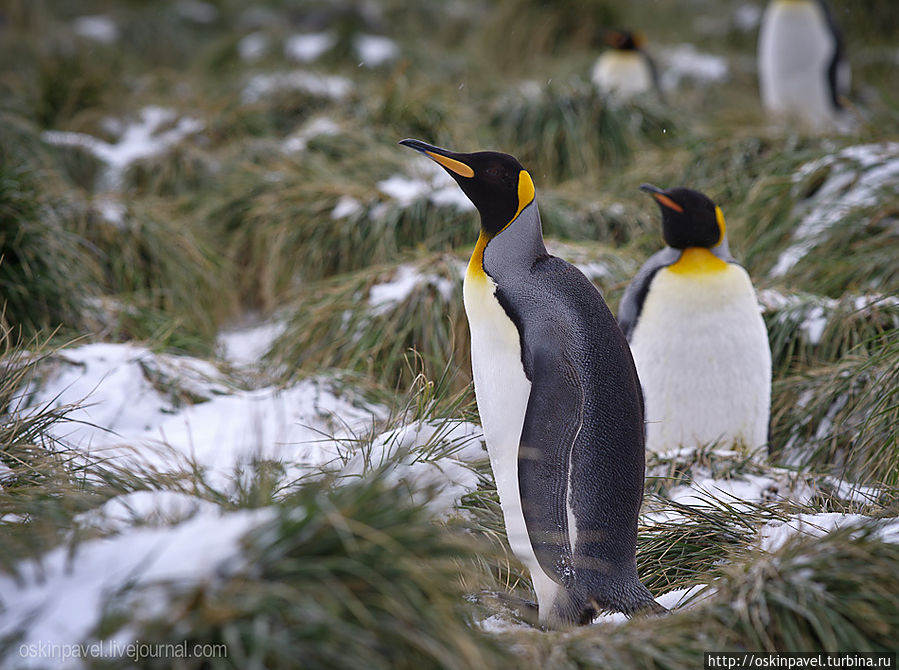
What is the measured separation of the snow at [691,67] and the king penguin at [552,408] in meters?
9.54

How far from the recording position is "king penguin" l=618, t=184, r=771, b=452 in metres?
3.48

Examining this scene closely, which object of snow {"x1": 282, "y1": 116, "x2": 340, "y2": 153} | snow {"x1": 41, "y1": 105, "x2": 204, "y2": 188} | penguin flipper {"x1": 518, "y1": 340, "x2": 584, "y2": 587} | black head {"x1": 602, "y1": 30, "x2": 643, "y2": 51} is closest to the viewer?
penguin flipper {"x1": 518, "y1": 340, "x2": 584, "y2": 587}

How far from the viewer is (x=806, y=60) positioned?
838 centimetres

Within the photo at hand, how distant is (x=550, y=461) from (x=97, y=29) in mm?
13385

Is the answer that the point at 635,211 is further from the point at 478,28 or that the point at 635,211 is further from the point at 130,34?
the point at 130,34

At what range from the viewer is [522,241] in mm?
2359

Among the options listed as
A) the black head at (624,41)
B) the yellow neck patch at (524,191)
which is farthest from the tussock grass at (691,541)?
the black head at (624,41)

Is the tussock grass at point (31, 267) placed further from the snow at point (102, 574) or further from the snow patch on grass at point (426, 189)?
the snow at point (102, 574)

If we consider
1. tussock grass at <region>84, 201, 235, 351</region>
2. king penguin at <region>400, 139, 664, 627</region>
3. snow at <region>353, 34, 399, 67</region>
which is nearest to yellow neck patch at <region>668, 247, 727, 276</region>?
king penguin at <region>400, 139, 664, 627</region>

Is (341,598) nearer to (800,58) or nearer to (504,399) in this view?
(504,399)

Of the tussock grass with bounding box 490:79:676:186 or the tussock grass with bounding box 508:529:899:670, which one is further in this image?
the tussock grass with bounding box 490:79:676:186

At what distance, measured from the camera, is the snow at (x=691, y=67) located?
1148 centimetres

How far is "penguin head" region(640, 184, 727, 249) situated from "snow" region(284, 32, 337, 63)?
24.5ft

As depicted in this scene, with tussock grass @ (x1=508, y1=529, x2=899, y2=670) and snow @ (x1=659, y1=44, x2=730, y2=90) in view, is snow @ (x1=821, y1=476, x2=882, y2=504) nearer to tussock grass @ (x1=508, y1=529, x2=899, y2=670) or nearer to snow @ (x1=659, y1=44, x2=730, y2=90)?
tussock grass @ (x1=508, y1=529, x2=899, y2=670)
